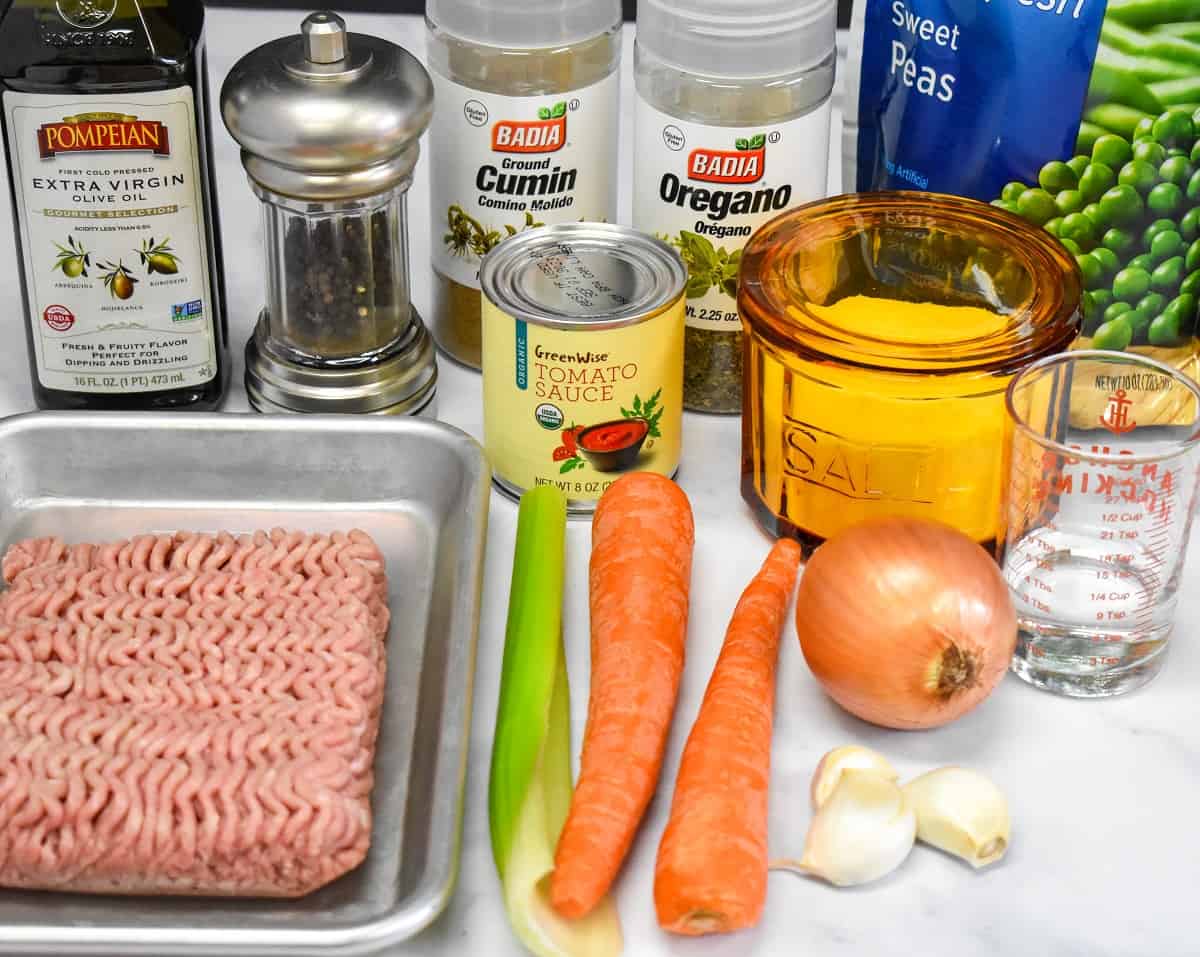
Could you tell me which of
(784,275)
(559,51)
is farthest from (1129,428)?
(559,51)

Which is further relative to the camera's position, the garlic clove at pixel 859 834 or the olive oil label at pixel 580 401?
the olive oil label at pixel 580 401

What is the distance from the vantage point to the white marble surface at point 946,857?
37.3 inches

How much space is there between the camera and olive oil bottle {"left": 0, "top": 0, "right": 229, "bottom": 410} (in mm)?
1176

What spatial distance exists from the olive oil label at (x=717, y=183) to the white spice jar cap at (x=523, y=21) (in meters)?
0.07

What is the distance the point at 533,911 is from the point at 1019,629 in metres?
0.39

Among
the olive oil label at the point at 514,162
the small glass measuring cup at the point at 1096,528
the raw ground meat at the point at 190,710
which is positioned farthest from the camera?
the olive oil label at the point at 514,162

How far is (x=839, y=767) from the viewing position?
1.02 meters

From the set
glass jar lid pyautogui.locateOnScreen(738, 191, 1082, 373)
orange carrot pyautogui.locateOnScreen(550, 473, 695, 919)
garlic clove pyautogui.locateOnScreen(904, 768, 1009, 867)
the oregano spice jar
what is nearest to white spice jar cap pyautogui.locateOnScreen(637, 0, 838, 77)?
the oregano spice jar

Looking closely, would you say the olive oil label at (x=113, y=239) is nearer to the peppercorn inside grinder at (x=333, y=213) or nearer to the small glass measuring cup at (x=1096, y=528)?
the peppercorn inside grinder at (x=333, y=213)

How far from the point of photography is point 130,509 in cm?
128

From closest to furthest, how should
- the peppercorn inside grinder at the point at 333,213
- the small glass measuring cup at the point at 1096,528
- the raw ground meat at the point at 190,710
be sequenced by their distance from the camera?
1. the raw ground meat at the point at 190,710
2. the small glass measuring cup at the point at 1096,528
3. the peppercorn inside grinder at the point at 333,213

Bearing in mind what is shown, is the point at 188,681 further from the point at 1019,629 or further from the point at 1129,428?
the point at 1129,428

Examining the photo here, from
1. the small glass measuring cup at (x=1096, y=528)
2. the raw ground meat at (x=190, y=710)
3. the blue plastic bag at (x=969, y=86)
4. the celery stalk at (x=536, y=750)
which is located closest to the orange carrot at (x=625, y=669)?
the celery stalk at (x=536, y=750)

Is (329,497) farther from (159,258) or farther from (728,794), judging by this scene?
(728,794)
